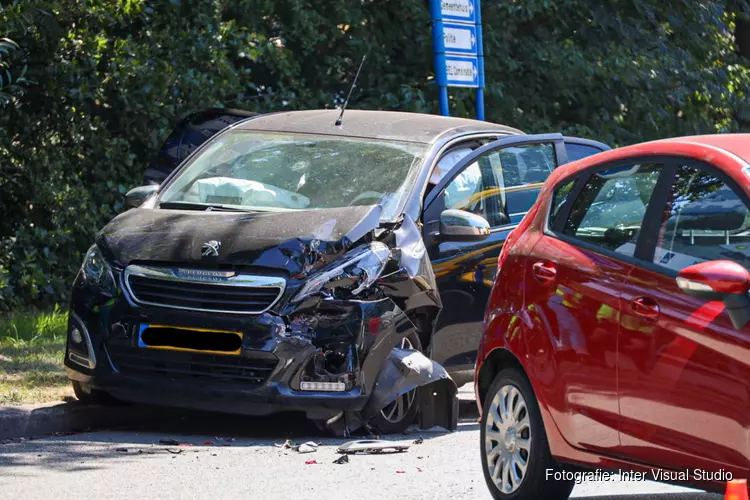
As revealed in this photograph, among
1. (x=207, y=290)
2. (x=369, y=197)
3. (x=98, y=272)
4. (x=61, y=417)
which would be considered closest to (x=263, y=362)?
(x=207, y=290)

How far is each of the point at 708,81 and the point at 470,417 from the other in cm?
1232

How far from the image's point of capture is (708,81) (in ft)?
69.7

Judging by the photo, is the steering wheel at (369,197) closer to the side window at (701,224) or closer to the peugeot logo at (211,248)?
the peugeot logo at (211,248)

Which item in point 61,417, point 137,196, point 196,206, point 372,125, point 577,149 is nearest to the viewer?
point 61,417

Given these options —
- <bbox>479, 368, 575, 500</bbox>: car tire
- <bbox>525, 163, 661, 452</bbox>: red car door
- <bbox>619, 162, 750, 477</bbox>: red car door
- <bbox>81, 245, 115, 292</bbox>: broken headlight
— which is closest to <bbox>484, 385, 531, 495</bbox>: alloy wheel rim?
<bbox>479, 368, 575, 500</bbox>: car tire

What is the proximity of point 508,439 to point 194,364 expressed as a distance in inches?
96.7

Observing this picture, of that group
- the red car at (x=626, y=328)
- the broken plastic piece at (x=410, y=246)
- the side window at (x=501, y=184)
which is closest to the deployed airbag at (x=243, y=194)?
the broken plastic piece at (x=410, y=246)

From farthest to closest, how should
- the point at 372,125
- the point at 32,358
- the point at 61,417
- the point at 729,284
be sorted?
the point at 32,358, the point at 372,125, the point at 61,417, the point at 729,284

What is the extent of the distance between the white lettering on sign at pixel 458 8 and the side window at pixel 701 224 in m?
10.4

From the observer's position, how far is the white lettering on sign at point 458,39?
53.0 ft

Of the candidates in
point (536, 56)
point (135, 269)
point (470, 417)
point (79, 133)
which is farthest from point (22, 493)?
point (536, 56)

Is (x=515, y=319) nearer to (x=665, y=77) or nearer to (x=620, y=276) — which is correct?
(x=620, y=276)

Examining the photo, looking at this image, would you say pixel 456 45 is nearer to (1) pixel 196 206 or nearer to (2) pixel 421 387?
(1) pixel 196 206

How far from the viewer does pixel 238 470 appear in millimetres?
7430
